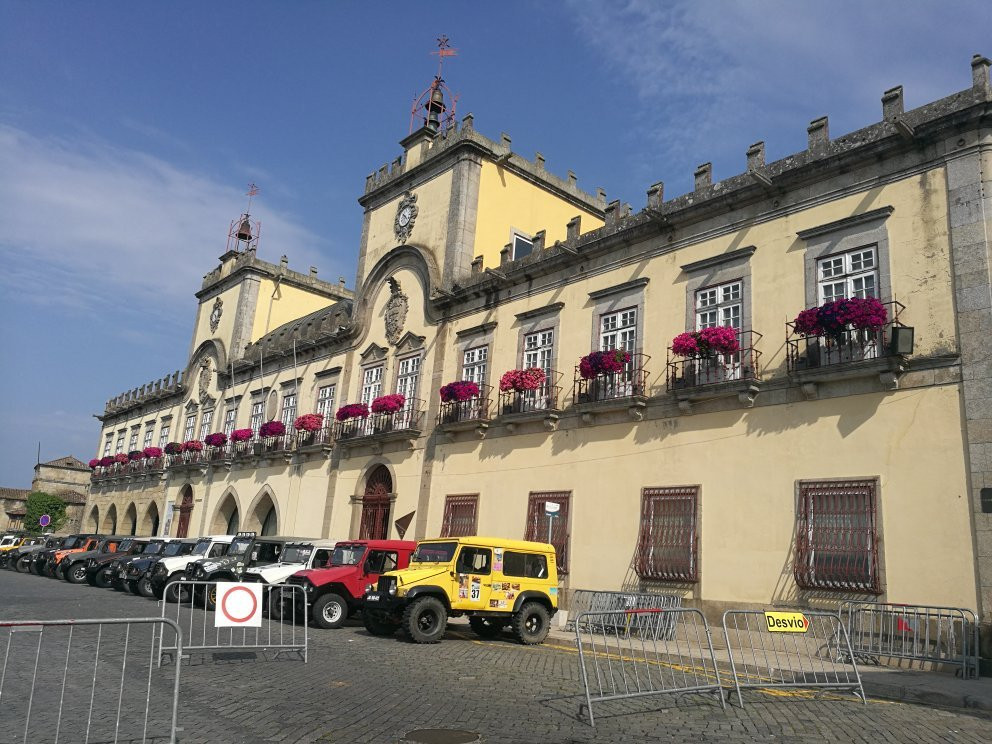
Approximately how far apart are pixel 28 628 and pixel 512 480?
49.7ft

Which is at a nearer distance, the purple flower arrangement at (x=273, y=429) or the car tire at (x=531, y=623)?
the car tire at (x=531, y=623)

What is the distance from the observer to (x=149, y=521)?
147 ft

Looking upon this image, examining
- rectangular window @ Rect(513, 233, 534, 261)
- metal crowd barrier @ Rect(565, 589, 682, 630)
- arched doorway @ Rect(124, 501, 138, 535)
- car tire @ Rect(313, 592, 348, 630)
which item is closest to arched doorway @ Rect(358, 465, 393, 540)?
rectangular window @ Rect(513, 233, 534, 261)

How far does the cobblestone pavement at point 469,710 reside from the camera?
7.25 meters

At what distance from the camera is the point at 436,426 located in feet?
79.2

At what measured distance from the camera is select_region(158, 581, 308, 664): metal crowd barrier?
1115 cm

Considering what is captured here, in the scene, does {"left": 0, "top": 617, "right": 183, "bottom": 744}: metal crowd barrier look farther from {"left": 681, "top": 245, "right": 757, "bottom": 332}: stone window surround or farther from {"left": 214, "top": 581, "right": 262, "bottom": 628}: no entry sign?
{"left": 681, "top": 245, "right": 757, "bottom": 332}: stone window surround

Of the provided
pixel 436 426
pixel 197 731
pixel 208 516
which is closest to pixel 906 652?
pixel 197 731

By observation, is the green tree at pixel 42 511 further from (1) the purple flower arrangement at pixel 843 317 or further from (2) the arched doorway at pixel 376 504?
(1) the purple flower arrangement at pixel 843 317

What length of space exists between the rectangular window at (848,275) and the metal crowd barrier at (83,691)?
1288 cm

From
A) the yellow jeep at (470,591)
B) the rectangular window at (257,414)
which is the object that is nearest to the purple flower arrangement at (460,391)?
the yellow jeep at (470,591)

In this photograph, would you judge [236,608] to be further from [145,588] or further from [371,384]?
[371,384]

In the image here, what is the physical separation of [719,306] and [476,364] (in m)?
8.39

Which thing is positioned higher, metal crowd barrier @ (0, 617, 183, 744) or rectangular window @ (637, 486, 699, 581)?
Result: rectangular window @ (637, 486, 699, 581)
